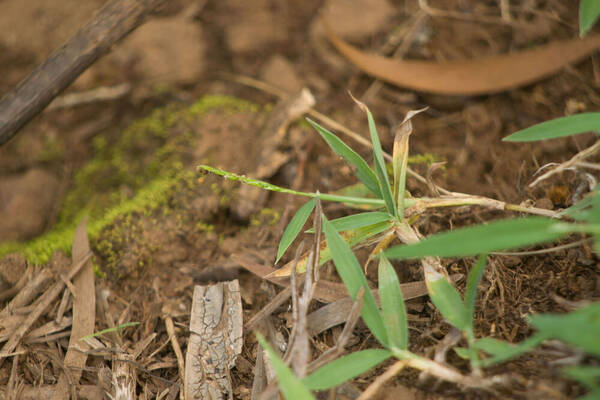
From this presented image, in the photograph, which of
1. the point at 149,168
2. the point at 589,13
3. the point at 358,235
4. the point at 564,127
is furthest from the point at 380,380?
the point at 149,168

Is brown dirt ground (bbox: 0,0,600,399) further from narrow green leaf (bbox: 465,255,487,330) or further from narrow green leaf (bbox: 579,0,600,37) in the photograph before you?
narrow green leaf (bbox: 579,0,600,37)

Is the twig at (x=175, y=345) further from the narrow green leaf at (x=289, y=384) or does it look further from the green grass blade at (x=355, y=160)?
the green grass blade at (x=355, y=160)

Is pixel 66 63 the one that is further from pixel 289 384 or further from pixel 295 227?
pixel 289 384

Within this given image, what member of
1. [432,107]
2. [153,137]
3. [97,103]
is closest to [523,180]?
[432,107]

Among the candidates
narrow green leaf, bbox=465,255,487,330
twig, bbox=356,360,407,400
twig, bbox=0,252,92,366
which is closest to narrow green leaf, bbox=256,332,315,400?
twig, bbox=356,360,407,400

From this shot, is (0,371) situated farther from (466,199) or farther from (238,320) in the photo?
(466,199)

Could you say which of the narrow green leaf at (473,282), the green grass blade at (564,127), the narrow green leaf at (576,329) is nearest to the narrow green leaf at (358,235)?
the narrow green leaf at (473,282)
